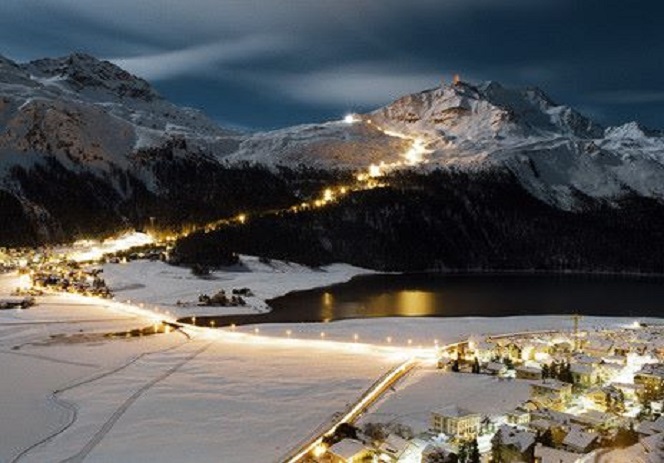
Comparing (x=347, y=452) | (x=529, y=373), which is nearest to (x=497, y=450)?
(x=347, y=452)

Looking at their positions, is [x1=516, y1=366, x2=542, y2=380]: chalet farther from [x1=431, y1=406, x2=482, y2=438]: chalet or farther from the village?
[x1=431, y1=406, x2=482, y2=438]: chalet

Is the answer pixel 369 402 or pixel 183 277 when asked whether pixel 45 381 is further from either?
pixel 183 277

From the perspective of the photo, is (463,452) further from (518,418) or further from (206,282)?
(206,282)

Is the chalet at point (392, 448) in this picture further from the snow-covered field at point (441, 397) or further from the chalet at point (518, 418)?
the chalet at point (518, 418)

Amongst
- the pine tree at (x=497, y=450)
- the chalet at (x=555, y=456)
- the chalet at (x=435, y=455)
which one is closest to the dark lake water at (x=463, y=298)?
the chalet at (x=435, y=455)

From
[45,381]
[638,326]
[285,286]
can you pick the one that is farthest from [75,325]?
[638,326]

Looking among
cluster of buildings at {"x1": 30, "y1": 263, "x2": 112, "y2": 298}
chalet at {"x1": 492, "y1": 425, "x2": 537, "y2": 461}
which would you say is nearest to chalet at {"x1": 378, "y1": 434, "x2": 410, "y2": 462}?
chalet at {"x1": 492, "y1": 425, "x2": 537, "y2": 461}
